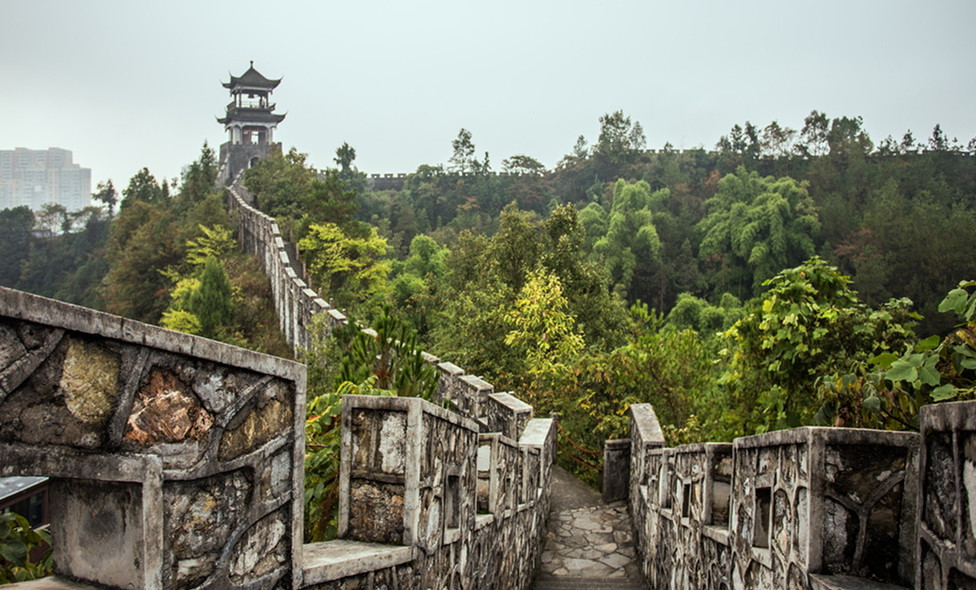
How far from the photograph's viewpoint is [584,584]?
7.03m

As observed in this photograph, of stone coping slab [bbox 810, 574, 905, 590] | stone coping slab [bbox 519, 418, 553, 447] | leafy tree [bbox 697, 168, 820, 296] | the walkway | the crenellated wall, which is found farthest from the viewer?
leafy tree [bbox 697, 168, 820, 296]

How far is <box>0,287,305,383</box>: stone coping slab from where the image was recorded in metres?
1.98

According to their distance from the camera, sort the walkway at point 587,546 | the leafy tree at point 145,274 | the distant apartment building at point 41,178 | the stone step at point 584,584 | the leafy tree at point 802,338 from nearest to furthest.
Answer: the leafy tree at point 802,338 < the stone step at point 584,584 < the walkway at point 587,546 < the leafy tree at point 145,274 < the distant apartment building at point 41,178

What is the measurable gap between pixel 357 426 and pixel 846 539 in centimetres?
198

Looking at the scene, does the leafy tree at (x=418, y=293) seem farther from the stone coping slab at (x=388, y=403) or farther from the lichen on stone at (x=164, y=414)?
the lichen on stone at (x=164, y=414)

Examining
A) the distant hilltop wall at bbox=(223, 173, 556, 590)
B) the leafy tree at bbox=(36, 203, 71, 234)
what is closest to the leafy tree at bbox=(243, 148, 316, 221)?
the distant hilltop wall at bbox=(223, 173, 556, 590)

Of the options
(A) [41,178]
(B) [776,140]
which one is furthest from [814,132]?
(A) [41,178]

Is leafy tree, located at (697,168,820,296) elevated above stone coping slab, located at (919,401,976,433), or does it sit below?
above

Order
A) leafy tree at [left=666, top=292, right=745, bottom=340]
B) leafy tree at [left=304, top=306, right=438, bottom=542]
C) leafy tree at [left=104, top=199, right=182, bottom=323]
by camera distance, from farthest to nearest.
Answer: leafy tree at [left=666, top=292, right=745, bottom=340] < leafy tree at [left=104, top=199, right=182, bottom=323] < leafy tree at [left=304, top=306, right=438, bottom=542]

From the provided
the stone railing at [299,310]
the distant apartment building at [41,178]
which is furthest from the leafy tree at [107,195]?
the distant apartment building at [41,178]

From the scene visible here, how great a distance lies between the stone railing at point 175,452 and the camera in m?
2.07

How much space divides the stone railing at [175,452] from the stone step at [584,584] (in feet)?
12.1

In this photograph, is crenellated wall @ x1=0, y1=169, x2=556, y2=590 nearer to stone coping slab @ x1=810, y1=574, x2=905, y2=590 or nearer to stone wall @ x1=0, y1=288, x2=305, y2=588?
stone wall @ x1=0, y1=288, x2=305, y2=588

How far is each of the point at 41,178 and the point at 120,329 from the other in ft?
490
